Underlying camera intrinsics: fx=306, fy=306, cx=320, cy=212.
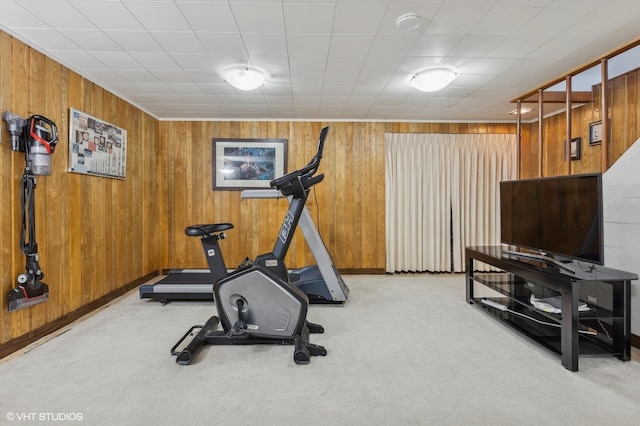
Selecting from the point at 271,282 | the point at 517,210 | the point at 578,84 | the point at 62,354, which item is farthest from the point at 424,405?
the point at 578,84

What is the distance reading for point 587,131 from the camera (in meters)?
3.59

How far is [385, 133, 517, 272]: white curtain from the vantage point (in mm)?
4625

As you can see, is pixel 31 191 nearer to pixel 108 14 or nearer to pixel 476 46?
pixel 108 14

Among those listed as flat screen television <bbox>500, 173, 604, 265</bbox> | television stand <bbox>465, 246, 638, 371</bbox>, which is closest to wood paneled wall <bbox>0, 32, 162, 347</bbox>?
television stand <bbox>465, 246, 638, 371</bbox>

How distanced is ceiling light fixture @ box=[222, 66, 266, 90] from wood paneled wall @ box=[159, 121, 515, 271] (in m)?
1.56

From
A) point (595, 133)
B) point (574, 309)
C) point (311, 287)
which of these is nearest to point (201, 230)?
point (311, 287)

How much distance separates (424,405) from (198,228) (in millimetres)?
1850

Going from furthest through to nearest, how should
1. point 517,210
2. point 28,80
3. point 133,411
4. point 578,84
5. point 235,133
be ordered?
point 235,133, point 578,84, point 517,210, point 28,80, point 133,411

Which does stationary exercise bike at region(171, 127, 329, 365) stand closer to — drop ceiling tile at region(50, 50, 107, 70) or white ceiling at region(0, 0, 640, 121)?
white ceiling at region(0, 0, 640, 121)

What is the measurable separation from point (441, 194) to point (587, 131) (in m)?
1.80

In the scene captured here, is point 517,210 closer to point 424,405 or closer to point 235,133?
point 424,405

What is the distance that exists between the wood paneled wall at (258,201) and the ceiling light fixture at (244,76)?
5.13 ft

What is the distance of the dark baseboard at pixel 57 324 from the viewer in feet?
7.31

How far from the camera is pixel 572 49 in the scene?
254cm
